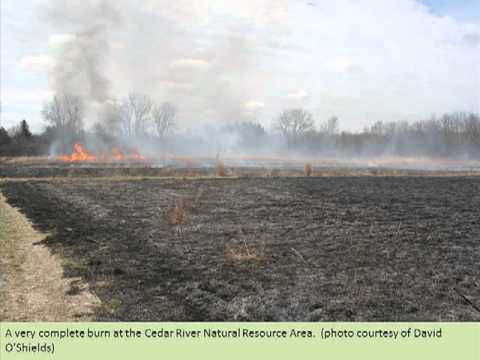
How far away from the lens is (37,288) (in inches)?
292

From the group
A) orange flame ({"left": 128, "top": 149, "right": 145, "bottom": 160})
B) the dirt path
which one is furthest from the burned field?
orange flame ({"left": 128, "top": 149, "right": 145, "bottom": 160})

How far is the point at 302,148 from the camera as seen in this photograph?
103625 mm

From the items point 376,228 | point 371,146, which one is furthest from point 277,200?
point 371,146

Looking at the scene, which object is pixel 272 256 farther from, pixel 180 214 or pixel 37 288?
pixel 180 214

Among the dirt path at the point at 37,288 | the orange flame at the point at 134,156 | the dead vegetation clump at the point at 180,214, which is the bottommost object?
the dirt path at the point at 37,288

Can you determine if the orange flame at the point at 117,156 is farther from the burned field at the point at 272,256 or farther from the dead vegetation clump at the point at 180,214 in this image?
the dead vegetation clump at the point at 180,214

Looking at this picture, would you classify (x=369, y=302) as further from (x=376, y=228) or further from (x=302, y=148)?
(x=302, y=148)

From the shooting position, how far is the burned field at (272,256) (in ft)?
21.2

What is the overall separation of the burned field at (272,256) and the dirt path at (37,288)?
0.77 ft

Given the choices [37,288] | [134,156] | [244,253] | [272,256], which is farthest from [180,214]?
[134,156]

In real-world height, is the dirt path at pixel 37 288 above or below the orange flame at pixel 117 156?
below

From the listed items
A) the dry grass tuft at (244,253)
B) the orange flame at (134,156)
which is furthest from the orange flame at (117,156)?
the dry grass tuft at (244,253)

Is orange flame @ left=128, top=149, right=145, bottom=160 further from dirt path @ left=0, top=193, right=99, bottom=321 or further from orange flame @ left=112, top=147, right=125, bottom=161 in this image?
dirt path @ left=0, top=193, right=99, bottom=321

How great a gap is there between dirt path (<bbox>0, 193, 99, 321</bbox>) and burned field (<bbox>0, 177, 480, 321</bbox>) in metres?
0.24
